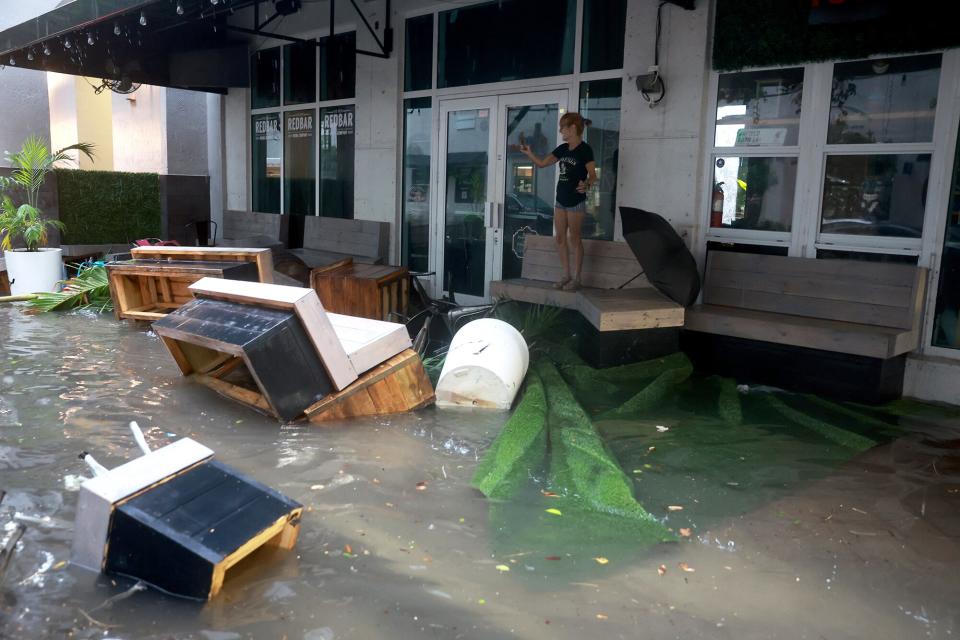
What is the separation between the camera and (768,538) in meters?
3.41

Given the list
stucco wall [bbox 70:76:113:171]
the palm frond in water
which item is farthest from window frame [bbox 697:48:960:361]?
stucco wall [bbox 70:76:113:171]

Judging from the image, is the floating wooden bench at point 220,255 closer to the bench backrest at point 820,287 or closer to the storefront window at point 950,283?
the bench backrest at point 820,287

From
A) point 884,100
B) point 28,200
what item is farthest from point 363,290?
point 28,200

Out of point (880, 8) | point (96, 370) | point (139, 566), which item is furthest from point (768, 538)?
point (96, 370)

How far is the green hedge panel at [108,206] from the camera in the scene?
12.3m

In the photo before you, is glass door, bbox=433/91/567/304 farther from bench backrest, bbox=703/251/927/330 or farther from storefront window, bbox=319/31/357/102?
bench backrest, bbox=703/251/927/330

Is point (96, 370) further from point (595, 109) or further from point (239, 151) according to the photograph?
point (239, 151)

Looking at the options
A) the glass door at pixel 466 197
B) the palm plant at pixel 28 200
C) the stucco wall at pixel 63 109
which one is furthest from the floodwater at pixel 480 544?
the stucco wall at pixel 63 109

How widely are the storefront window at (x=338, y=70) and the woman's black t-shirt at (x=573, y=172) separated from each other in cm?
459

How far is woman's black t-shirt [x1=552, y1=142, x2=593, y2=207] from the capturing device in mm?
7145

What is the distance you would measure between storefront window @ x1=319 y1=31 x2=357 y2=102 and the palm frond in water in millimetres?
4104

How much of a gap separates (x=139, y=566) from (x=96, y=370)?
3.70 meters

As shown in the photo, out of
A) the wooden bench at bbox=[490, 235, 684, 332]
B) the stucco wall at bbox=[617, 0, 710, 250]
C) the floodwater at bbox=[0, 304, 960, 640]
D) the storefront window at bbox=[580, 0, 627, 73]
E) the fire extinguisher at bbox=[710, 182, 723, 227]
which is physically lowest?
the floodwater at bbox=[0, 304, 960, 640]

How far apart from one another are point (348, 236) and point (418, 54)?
2644 millimetres
